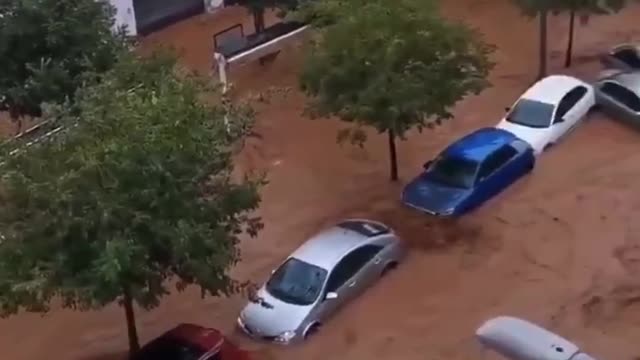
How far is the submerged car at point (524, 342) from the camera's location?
14844 mm

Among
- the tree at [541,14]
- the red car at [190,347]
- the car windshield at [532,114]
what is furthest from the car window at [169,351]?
the tree at [541,14]

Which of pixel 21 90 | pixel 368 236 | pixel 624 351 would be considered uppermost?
pixel 21 90

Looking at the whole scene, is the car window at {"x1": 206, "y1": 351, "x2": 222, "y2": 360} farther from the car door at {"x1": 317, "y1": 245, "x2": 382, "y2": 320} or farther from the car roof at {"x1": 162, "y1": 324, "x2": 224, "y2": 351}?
the car door at {"x1": 317, "y1": 245, "x2": 382, "y2": 320}

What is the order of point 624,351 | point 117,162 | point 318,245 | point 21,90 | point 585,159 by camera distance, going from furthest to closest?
point 585,159 → point 21,90 → point 318,245 → point 624,351 → point 117,162

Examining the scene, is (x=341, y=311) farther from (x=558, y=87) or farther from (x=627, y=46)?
(x=627, y=46)

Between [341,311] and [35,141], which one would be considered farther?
[341,311]

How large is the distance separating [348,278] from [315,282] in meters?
0.63

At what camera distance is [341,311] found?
17.0m

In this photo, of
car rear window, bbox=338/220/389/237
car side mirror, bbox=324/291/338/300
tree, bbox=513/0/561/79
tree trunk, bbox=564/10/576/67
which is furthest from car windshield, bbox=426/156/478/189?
tree trunk, bbox=564/10/576/67

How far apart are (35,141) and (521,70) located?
12678mm

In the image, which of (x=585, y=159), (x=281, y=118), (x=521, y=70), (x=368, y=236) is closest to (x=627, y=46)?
(x=521, y=70)

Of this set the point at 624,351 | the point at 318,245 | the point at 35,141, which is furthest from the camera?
the point at 318,245

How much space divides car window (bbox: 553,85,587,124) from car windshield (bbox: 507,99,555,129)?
0.18 metres

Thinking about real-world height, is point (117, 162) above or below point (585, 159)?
above
